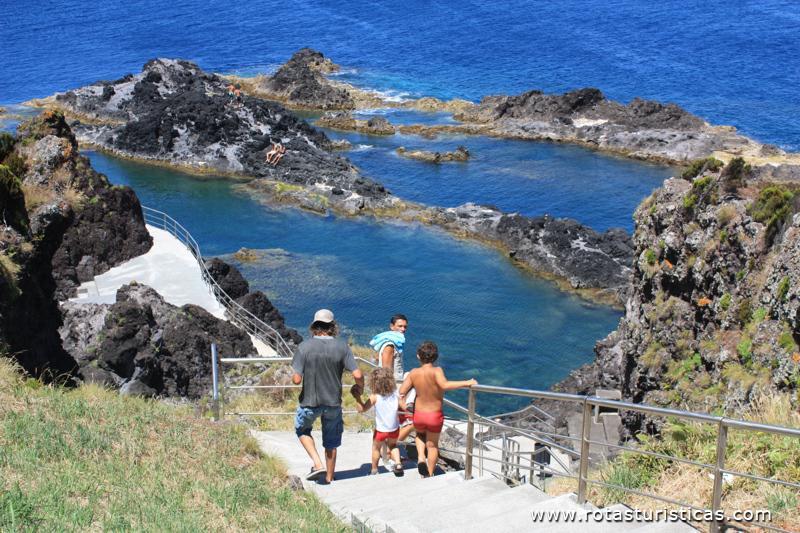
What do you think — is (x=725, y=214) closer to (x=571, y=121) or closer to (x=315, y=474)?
(x=315, y=474)

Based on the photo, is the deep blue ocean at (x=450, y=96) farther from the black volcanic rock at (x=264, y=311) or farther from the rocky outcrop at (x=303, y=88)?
the rocky outcrop at (x=303, y=88)

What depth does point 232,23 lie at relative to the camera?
12550 centimetres

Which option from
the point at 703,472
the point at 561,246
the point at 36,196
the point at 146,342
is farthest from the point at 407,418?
the point at 561,246

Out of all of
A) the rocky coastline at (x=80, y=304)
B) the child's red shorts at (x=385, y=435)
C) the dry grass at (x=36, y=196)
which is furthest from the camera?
the dry grass at (x=36, y=196)

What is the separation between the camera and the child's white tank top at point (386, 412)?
11.2m

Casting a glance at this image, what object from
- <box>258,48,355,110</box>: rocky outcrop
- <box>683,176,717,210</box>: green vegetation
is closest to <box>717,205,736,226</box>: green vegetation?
<box>683,176,717,210</box>: green vegetation

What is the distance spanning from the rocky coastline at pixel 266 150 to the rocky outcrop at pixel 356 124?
0.96ft

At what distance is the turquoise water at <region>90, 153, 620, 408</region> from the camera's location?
35125mm

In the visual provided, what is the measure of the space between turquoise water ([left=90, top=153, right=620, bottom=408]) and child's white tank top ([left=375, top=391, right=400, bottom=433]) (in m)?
20.2

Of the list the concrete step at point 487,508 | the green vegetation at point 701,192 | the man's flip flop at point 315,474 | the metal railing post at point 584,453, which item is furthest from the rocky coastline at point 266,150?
the metal railing post at point 584,453

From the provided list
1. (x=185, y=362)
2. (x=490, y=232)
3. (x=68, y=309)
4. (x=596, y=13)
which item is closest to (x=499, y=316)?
(x=490, y=232)

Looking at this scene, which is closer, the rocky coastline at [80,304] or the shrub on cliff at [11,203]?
the shrub on cliff at [11,203]

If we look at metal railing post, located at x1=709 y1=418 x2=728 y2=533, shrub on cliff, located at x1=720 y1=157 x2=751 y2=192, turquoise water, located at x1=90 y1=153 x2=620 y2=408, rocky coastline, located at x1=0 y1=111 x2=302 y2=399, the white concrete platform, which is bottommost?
turquoise water, located at x1=90 y1=153 x2=620 y2=408

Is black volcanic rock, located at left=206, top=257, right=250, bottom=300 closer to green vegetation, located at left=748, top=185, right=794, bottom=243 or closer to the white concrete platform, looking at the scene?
the white concrete platform
